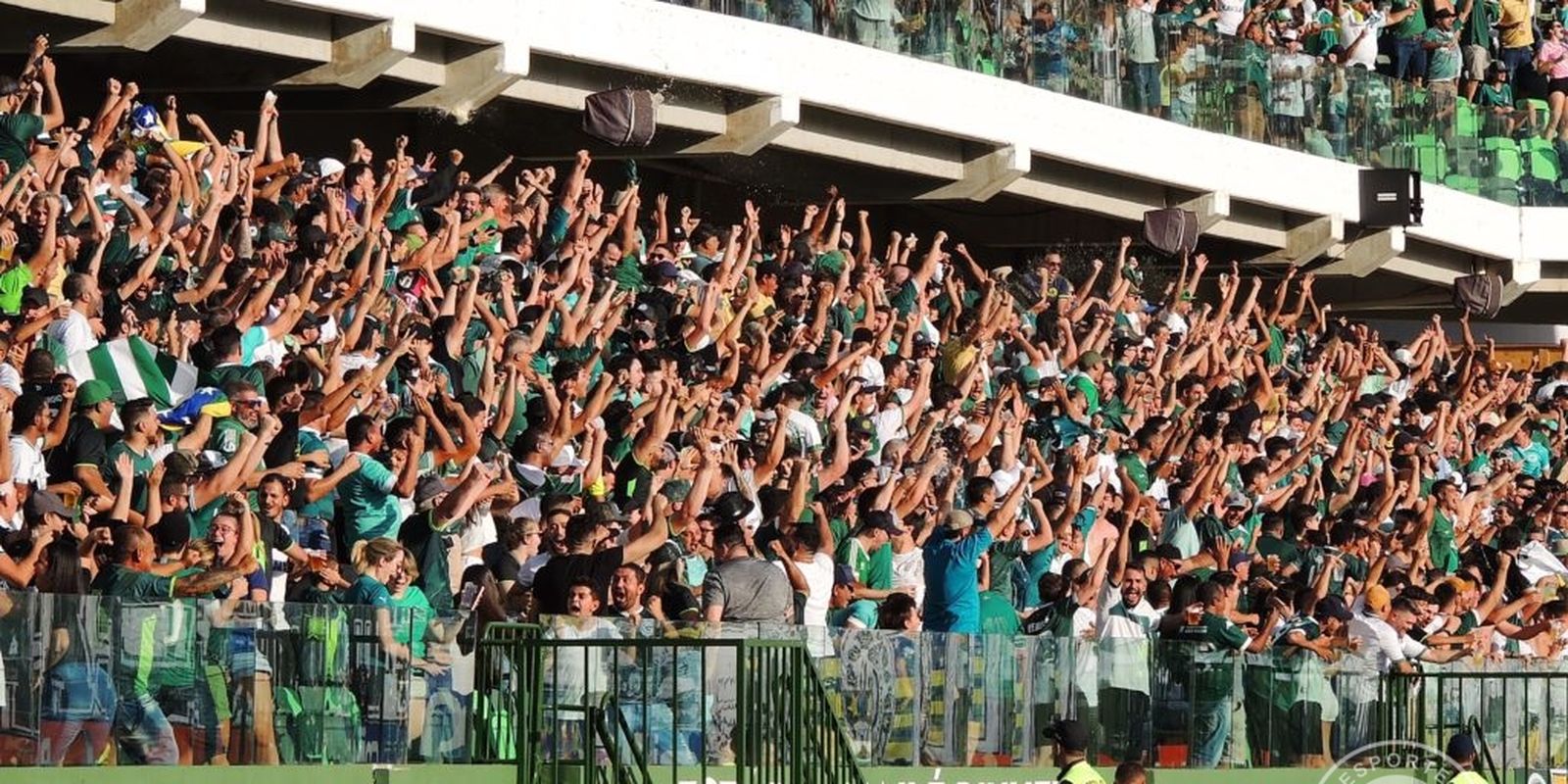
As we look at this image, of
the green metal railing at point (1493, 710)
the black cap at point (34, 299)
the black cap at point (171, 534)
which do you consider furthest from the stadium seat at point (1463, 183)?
the black cap at point (171, 534)

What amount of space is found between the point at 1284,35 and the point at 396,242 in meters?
12.9

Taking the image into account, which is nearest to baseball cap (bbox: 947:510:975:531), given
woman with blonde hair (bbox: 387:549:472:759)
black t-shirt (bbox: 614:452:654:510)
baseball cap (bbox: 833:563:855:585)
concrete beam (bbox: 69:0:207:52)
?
baseball cap (bbox: 833:563:855:585)

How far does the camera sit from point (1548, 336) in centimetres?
3466

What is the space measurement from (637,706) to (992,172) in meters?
13.2

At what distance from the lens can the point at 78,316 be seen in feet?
49.1

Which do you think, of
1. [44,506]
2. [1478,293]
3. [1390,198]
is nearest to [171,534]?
[44,506]

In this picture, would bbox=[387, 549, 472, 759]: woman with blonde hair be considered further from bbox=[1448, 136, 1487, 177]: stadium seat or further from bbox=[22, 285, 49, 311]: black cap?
bbox=[1448, 136, 1487, 177]: stadium seat

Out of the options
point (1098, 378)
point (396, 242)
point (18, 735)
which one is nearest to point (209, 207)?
point (396, 242)

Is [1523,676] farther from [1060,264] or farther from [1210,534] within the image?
[1060,264]

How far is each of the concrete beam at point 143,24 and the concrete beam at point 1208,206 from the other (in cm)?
1128

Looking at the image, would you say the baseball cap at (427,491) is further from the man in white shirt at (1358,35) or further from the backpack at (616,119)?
the man in white shirt at (1358,35)

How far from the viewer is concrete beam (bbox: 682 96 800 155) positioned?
23.7 metres

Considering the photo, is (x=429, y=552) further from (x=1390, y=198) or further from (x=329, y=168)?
(x=1390, y=198)

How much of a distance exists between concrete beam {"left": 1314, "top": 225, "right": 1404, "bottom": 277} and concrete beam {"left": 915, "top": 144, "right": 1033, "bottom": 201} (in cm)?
500
